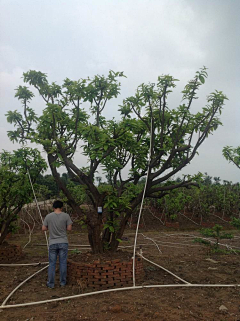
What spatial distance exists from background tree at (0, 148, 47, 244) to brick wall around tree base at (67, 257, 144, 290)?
2.62 meters

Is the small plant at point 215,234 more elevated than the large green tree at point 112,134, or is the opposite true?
the large green tree at point 112,134

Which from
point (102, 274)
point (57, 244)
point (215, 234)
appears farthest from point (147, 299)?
point (215, 234)

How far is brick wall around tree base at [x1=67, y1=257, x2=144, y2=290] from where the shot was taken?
4.77m

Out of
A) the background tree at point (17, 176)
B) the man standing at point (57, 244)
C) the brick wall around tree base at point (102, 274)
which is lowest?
the brick wall around tree base at point (102, 274)

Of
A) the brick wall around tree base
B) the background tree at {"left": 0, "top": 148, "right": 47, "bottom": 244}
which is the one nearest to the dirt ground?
the brick wall around tree base

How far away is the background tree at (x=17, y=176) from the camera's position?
6537 mm

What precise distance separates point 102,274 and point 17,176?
11.3 ft

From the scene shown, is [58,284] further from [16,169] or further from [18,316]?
[16,169]

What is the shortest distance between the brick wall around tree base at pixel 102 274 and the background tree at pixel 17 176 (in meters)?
2.62

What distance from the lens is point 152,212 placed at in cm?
1738

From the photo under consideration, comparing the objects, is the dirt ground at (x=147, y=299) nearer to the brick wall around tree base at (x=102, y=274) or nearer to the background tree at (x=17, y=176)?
the brick wall around tree base at (x=102, y=274)

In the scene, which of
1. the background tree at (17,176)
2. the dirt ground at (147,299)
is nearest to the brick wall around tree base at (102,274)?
the dirt ground at (147,299)

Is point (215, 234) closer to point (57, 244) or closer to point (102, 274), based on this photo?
point (102, 274)

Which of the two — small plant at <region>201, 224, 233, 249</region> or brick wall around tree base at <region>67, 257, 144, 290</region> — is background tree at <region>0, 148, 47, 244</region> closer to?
brick wall around tree base at <region>67, 257, 144, 290</region>
